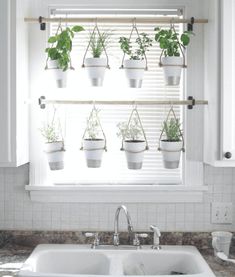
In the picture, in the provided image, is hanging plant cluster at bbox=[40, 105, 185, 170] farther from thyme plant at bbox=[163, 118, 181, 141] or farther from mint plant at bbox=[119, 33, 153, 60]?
mint plant at bbox=[119, 33, 153, 60]

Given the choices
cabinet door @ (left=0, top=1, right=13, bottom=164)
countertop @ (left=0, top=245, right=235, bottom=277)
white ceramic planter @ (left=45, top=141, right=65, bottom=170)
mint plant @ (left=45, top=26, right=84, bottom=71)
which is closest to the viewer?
countertop @ (left=0, top=245, right=235, bottom=277)

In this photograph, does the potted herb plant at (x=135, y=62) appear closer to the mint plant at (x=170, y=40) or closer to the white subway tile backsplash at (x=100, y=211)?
the mint plant at (x=170, y=40)

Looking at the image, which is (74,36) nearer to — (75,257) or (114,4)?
(114,4)

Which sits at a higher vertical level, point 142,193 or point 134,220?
point 142,193

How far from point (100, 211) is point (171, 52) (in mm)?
916

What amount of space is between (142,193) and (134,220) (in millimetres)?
158

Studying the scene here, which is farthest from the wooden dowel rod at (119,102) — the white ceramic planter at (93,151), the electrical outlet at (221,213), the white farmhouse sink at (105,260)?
the white farmhouse sink at (105,260)

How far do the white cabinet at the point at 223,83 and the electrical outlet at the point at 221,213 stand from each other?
1.23 ft

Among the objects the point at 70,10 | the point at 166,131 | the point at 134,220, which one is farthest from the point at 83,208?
the point at 70,10

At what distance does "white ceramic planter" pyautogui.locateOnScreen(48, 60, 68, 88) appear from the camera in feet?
7.59

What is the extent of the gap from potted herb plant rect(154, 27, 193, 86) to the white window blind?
17cm

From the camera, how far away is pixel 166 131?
2.38m

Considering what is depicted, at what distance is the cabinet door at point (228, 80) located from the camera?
2111 mm

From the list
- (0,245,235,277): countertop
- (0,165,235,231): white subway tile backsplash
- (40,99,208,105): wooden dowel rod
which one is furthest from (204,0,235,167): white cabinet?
(0,245,235,277): countertop
